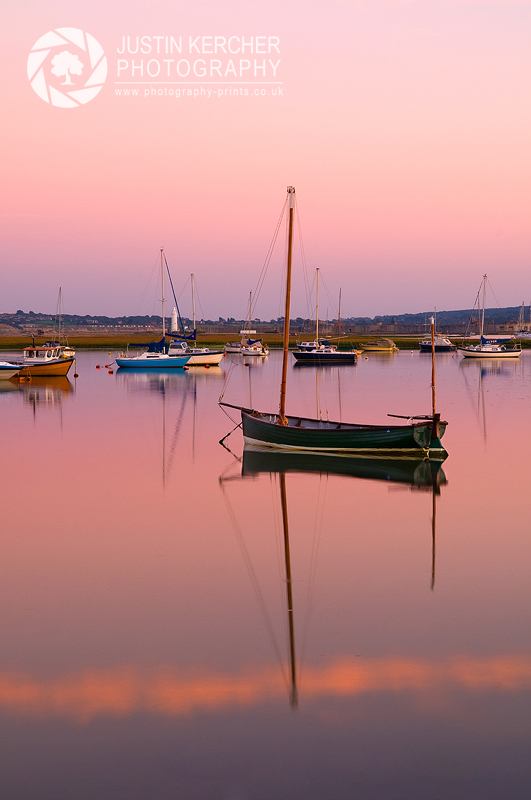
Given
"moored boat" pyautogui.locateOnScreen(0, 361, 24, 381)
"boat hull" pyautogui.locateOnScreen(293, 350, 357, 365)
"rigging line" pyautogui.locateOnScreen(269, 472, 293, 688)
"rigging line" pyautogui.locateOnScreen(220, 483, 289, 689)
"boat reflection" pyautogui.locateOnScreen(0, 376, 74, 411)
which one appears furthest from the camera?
"boat hull" pyautogui.locateOnScreen(293, 350, 357, 365)

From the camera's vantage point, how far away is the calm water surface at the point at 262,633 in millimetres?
7789

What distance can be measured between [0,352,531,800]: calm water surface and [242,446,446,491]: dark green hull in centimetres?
19

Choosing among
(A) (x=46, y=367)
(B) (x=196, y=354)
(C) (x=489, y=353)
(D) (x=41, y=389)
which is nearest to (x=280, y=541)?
(D) (x=41, y=389)

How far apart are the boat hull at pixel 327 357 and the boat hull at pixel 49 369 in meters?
36.1

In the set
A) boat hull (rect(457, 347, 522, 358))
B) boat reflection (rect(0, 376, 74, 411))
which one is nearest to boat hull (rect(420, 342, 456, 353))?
boat hull (rect(457, 347, 522, 358))

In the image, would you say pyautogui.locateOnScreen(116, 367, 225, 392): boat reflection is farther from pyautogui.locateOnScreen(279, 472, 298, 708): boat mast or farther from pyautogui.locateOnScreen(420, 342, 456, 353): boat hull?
pyautogui.locateOnScreen(420, 342, 456, 353): boat hull

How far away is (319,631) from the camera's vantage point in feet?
36.9

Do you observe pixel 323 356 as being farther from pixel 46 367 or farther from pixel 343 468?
pixel 343 468

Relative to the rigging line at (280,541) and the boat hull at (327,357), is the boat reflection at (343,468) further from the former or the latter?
the boat hull at (327,357)

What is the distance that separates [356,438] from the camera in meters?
25.8

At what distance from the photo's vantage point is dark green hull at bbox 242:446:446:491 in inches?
920

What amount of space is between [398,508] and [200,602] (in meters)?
8.32

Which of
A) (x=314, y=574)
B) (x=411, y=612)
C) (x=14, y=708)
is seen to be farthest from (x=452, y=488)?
(x=14, y=708)

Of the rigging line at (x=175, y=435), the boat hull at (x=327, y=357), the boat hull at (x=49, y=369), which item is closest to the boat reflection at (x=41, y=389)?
the boat hull at (x=49, y=369)
